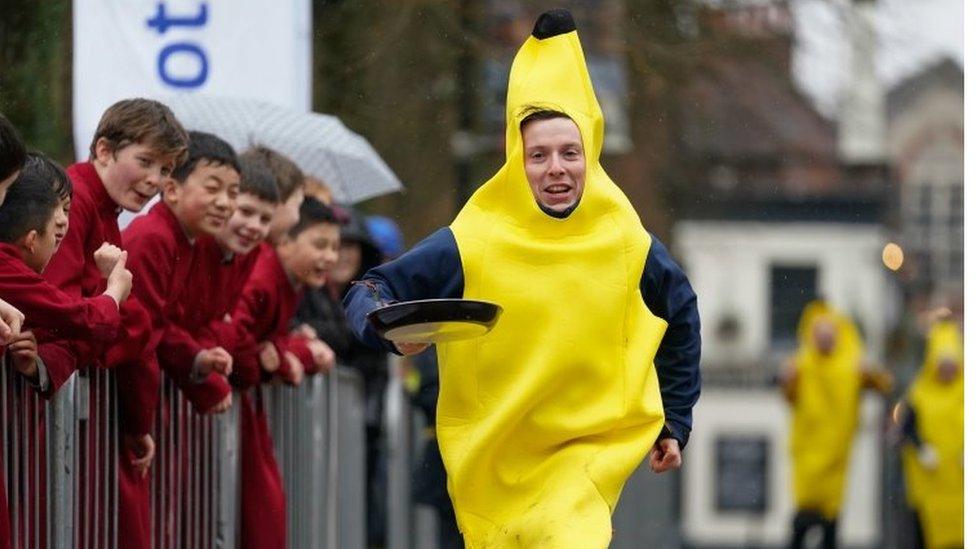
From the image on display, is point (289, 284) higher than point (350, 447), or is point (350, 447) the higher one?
point (289, 284)

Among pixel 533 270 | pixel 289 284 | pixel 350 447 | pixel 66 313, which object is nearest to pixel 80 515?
pixel 66 313

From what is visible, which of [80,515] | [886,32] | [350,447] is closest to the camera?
[80,515]

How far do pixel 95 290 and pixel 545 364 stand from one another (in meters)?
1.39

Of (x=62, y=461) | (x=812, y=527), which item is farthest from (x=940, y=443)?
(x=62, y=461)

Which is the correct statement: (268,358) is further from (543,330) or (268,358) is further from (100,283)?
(543,330)

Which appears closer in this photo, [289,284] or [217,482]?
[217,482]

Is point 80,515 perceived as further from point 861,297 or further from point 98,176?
point 861,297

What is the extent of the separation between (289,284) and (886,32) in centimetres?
1593

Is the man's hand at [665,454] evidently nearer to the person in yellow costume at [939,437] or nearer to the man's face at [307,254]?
the man's face at [307,254]

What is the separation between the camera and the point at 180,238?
9.38 meters

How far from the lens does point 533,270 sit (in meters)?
8.52

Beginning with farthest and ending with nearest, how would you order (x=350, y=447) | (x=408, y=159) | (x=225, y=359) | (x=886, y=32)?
(x=886, y=32)
(x=408, y=159)
(x=350, y=447)
(x=225, y=359)

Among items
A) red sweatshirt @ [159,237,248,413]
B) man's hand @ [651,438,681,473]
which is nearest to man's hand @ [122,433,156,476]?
red sweatshirt @ [159,237,248,413]

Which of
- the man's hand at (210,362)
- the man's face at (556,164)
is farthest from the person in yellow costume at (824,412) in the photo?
the man's face at (556,164)
